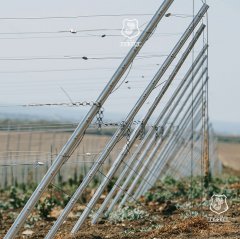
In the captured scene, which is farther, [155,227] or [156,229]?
[155,227]

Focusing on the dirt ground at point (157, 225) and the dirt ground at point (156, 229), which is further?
the dirt ground at point (157, 225)

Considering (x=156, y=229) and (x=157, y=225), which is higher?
(x=157, y=225)

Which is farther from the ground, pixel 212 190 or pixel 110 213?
pixel 212 190

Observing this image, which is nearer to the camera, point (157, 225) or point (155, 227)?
→ point (155, 227)

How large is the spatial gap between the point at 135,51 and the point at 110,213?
6.87m

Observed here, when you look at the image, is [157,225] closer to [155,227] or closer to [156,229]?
[155,227]

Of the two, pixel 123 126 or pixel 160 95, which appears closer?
pixel 123 126

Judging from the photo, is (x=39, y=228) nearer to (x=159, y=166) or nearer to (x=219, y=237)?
(x=219, y=237)

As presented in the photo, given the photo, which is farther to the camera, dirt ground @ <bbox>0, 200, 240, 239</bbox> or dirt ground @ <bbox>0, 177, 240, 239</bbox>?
dirt ground @ <bbox>0, 177, 240, 239</bbox>

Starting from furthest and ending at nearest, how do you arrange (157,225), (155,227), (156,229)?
1. (157,225)
2. (155,227)
3. (156,229)

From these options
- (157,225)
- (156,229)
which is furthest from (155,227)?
(156,229)

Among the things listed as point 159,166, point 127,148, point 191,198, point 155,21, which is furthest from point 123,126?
point 159,166

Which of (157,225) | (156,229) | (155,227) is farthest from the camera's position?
(157,225)

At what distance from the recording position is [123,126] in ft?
35.4
